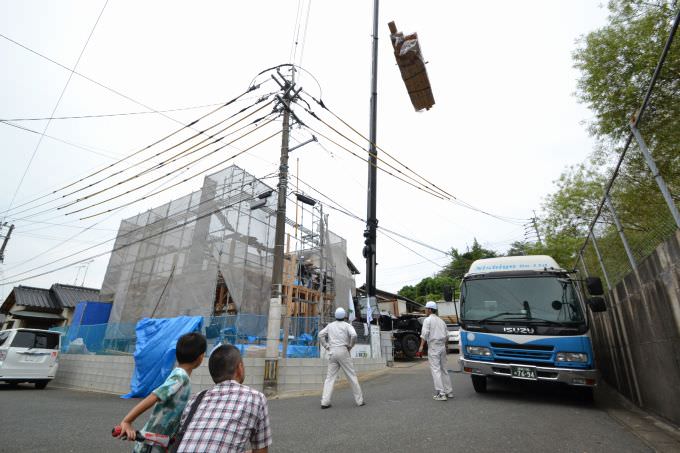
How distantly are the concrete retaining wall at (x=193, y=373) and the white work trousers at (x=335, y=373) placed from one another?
103 inches

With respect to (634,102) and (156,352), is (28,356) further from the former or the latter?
(634,102)

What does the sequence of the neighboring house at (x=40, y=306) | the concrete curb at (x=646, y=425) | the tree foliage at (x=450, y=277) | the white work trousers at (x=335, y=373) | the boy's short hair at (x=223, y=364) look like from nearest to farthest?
the boy's short hair at (x=223, y=364)
the concrete curb at (x=646, y=425)
the white work trousers at (x=335, y=373)
the neighboring house at (x=40, y=306)
the tree foliage at (x=450, y=277)

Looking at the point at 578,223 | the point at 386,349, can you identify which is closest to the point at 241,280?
the point at 386,349

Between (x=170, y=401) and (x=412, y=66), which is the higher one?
(x=412, y=66)

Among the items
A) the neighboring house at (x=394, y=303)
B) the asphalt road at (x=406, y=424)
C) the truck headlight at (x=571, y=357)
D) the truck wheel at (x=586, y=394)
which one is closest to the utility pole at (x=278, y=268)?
the asphalt road at (x=406, y=424)

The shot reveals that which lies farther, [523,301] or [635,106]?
[635,106]

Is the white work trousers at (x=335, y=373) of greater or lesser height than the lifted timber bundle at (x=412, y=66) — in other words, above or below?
below

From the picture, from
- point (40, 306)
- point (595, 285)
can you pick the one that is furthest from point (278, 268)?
point (40, 306)

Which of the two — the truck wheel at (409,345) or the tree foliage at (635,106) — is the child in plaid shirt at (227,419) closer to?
the tree foliage at (635,106)

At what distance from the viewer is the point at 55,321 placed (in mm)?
23859

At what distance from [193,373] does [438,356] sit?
18.3 feet

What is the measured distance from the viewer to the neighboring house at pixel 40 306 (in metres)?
22.9

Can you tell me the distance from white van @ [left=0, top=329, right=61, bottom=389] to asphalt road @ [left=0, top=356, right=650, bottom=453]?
3151 mm

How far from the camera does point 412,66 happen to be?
702 cm
